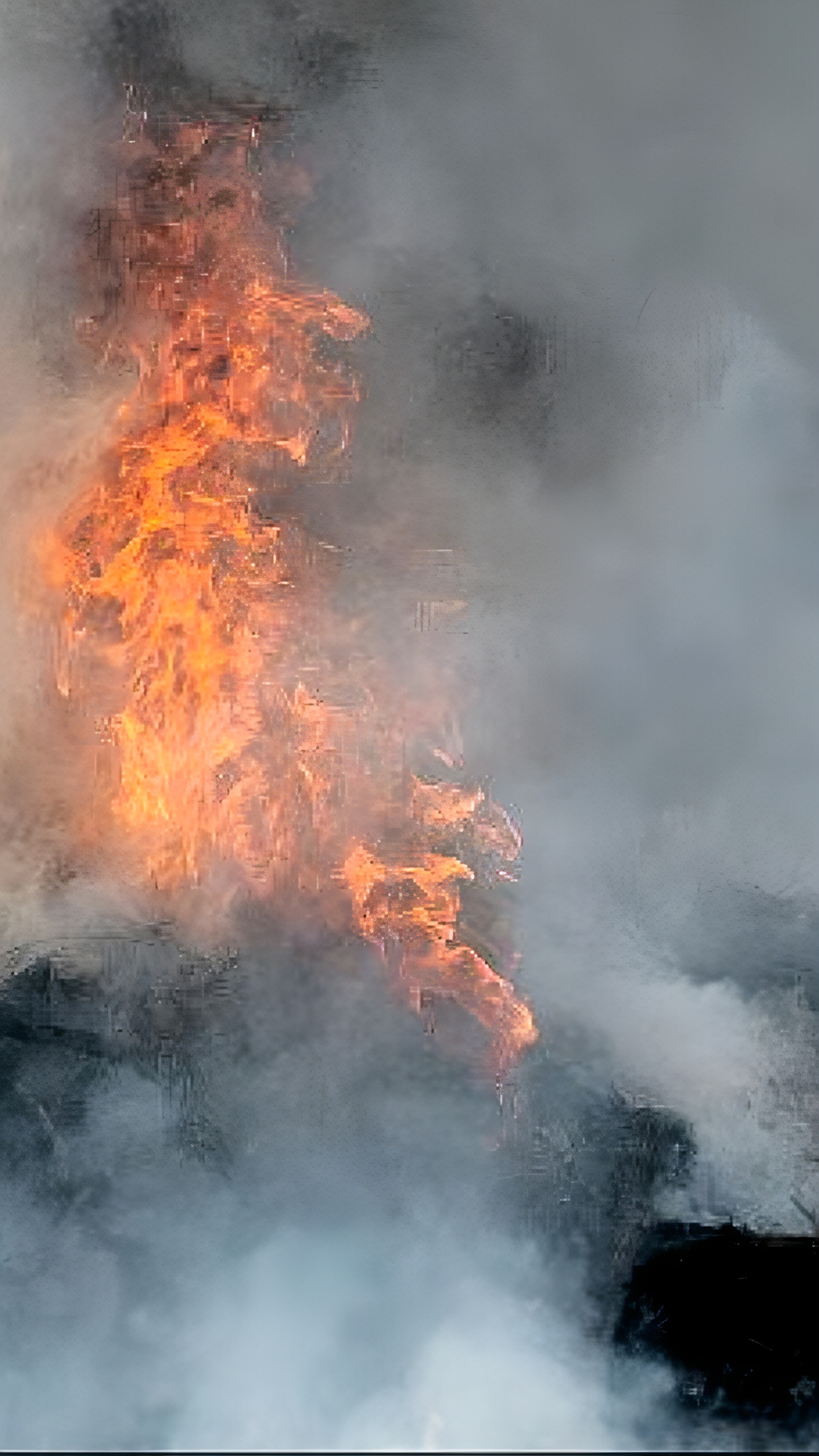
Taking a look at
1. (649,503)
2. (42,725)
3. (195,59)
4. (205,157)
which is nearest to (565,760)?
(649,503)

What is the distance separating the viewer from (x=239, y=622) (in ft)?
16.1

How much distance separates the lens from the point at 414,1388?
155 inches

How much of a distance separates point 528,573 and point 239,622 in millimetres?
1338

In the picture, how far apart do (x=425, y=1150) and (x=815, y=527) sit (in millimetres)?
3279

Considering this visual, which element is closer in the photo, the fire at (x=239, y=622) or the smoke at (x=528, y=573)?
the smoke at (x=528, y=573)

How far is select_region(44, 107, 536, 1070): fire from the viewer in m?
4.74

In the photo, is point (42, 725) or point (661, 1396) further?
point (42, 725)

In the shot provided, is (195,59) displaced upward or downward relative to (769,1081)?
upward

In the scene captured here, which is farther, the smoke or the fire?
the fire

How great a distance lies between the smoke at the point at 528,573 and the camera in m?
4.61

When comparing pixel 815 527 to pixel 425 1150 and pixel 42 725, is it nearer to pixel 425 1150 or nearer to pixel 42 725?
A: pixel 425 1150

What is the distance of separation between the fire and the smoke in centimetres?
17

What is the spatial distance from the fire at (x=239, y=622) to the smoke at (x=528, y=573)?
0.56 ft

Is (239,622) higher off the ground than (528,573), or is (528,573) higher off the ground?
(528,573)
